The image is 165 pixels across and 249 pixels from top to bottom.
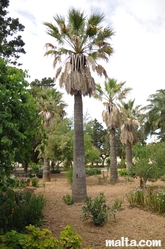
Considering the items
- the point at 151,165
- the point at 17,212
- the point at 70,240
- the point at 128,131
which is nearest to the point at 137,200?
the point at 151,165

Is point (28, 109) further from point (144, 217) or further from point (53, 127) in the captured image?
point (53, 127)

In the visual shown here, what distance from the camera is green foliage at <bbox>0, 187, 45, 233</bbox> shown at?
200 inches

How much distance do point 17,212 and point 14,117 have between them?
2566 mm

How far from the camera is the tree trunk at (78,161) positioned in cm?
1026

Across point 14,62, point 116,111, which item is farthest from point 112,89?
point 14,62

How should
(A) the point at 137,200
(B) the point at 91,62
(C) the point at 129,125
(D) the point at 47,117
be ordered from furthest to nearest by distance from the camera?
(C) the point at 129,125
(D) the point at 47,117
(B) the point at 91,62
(A) the point at 137,200

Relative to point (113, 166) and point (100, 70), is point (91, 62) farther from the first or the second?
point (113, 166)

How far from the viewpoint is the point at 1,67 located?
474cm

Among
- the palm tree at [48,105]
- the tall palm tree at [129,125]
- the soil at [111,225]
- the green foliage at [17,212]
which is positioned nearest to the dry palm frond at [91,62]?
the soil at [111,225]

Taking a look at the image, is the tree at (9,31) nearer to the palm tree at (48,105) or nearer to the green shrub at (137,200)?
the palm tree at (48,105)

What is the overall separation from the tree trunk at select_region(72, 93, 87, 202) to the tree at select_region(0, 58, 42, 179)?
5.61 meters

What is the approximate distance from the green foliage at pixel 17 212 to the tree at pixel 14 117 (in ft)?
2.75

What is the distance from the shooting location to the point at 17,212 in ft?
18.8

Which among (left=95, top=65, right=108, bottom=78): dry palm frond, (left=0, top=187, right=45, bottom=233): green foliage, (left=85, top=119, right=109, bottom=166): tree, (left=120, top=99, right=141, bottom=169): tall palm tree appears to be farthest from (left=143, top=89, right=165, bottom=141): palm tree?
(left=85, top=119, right=109, bottom=166): tree
